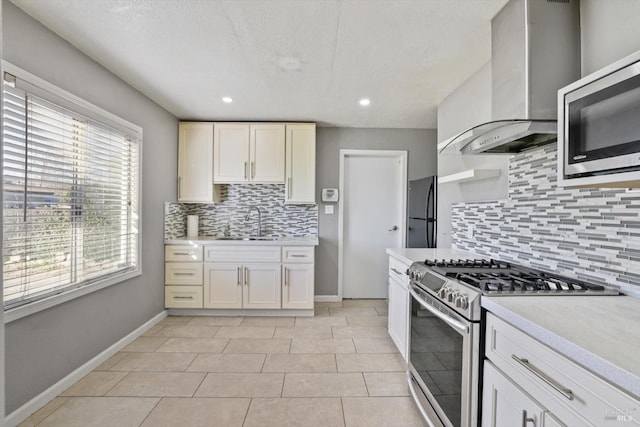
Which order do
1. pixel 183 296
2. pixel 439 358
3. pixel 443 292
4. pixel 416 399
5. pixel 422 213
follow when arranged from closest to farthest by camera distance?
pixel 443 292 → pixel 439 358 → pixel 416 399 → pixel 422 213 → pixel 183 296

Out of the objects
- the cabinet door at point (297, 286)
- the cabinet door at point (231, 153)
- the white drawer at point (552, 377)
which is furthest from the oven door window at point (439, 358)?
the cabinet door at point (231, 153)

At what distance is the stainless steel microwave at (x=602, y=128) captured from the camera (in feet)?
3.01

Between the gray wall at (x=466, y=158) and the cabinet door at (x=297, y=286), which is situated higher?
the gray wall at (x=466, y=158)

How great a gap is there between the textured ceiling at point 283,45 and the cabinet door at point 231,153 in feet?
1.93

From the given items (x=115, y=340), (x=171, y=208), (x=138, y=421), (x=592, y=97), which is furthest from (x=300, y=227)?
(x=592, y=97)

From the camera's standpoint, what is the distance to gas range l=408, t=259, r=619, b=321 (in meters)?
1.26

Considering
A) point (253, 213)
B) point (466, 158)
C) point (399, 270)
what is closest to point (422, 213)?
point (466, 158)

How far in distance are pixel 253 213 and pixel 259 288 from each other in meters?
1.04

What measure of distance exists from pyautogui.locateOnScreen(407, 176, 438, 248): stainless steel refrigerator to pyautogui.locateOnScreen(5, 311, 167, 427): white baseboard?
303cm

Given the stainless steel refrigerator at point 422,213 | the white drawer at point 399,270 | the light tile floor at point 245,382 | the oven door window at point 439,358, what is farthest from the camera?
the stainless steel refrigerator at point 422,213

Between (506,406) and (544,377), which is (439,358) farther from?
(544,377)

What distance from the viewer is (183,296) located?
3.38m

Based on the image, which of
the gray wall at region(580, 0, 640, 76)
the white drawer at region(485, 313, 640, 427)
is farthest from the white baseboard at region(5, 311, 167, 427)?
the gray wall at region(580, 0, 640, 76)

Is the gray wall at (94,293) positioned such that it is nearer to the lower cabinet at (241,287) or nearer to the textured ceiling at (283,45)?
the textured ceiling at (283,45)
